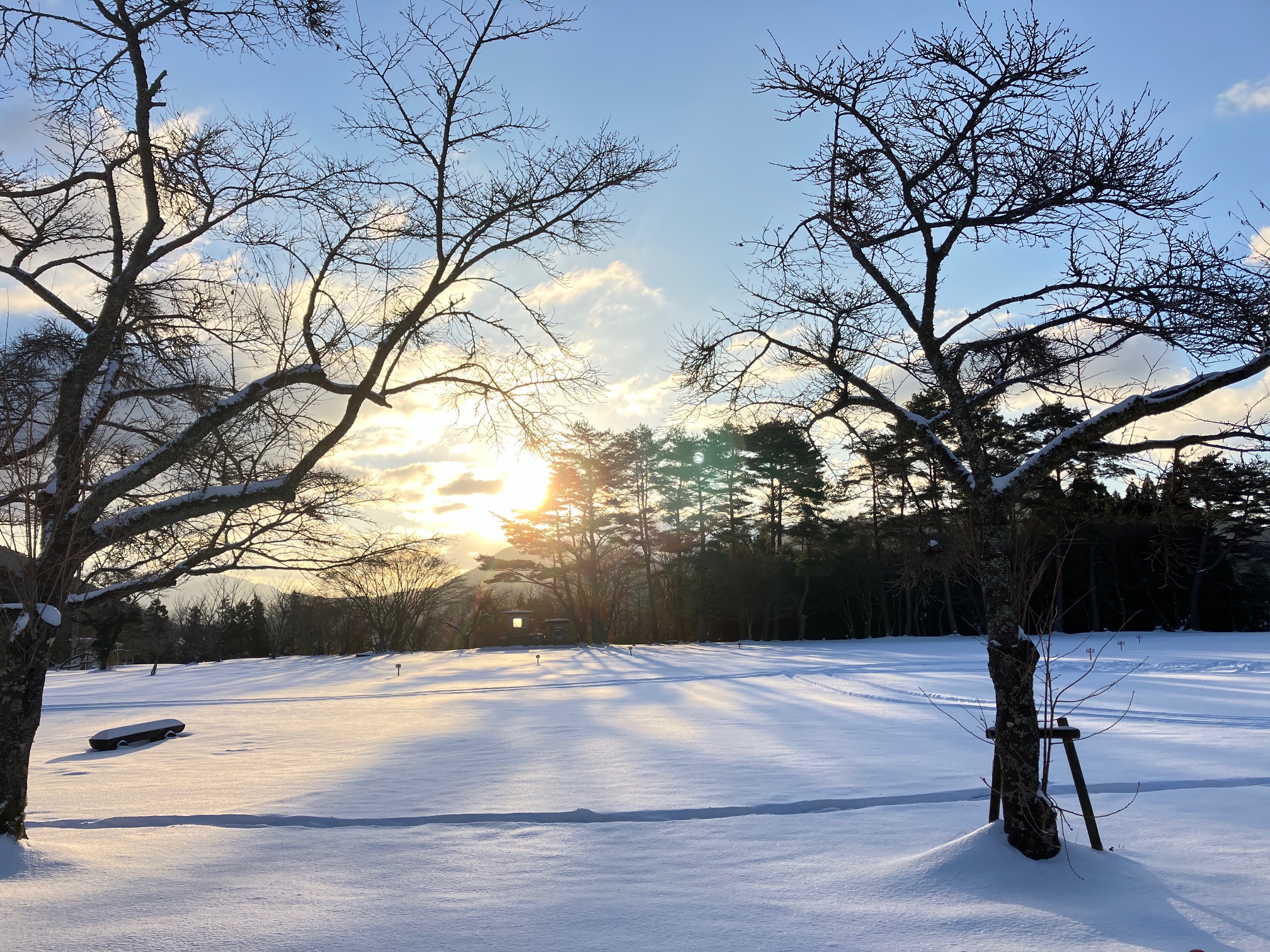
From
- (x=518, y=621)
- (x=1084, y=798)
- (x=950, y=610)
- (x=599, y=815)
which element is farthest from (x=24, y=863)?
(x=950, y=610)

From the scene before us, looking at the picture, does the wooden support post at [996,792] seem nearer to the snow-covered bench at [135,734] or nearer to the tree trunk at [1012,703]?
the tree trunk at [1012,703]

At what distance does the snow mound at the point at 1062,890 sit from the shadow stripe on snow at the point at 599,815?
1.68 metres

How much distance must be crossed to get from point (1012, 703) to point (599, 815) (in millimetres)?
3294

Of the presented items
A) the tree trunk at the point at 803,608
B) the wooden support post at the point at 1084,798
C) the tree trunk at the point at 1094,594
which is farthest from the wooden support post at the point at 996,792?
the tree trunk at the point at 1094,594

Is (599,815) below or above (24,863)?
below

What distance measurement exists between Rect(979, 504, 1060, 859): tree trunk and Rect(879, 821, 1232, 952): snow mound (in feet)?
Answer: 0.49

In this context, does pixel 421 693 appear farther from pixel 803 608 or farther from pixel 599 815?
pixel 803 608

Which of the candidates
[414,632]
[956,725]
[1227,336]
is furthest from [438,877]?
[414,632]

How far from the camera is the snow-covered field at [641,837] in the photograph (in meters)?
3.67

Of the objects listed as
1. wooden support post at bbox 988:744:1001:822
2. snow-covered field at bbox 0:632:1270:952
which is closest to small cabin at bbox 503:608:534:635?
snow-covered field at bbox 0:632:1270:952

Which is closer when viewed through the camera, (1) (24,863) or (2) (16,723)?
(1) (24,863)

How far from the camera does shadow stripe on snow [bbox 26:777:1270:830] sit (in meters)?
5.93

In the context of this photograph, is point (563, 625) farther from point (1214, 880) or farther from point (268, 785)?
point (1214, 880)

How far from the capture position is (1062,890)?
13.1 ft
